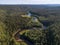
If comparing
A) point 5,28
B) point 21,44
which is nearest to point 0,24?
point 5,28

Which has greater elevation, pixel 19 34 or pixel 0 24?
pixel 0 24

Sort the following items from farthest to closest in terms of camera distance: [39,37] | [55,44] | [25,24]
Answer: [25,24] → [39,37] → [55,44]

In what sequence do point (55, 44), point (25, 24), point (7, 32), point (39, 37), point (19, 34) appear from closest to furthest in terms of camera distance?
point (55, 44), point (39, 37), point (7, 32), point (19, 34), point (25, 24)

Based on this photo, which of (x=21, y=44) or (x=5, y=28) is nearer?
(x=21, y=44)

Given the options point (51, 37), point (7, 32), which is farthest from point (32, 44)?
point (7, 32)

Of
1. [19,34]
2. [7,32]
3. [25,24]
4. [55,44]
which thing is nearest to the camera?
[55,44]

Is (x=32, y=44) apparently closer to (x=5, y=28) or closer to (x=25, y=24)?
(x=5, y=28)

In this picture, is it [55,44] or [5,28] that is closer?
[55,44]

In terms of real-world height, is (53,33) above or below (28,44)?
above

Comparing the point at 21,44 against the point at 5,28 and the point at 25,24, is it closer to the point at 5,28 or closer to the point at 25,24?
the point at 5,28
